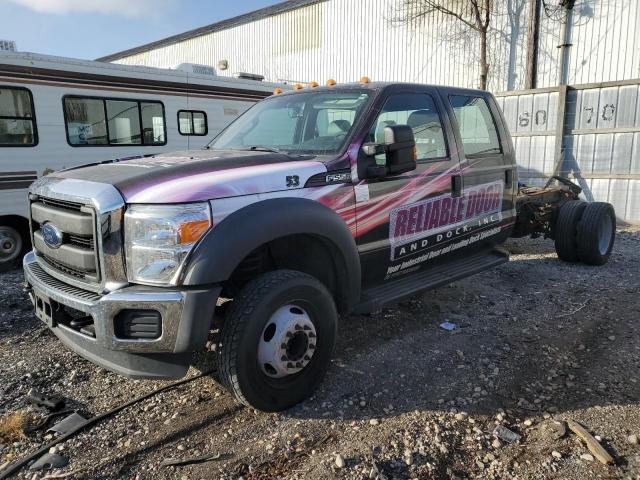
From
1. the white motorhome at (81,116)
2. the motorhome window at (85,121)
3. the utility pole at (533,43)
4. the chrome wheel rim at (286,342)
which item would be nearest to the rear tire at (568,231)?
the chrome wheel rim at (286,342)

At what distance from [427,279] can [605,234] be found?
374 centimetres

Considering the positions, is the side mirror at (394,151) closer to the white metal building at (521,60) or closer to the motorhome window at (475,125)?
the motorhome window at (475,125)

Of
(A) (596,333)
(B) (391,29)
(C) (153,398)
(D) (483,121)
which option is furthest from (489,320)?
(B) (391,29)

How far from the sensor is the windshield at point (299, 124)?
3602mm

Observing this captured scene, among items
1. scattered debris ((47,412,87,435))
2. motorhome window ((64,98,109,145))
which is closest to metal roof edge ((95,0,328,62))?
motorhome window ((64,98,109,145))

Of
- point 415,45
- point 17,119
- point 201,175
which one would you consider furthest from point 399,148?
point 415,45

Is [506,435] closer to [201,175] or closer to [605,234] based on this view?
[201,175]

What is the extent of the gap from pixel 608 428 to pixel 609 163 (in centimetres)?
932

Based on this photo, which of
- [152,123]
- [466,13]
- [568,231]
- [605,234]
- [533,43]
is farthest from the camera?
[466,13]

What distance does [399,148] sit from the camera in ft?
11.2

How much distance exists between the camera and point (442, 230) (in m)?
4.18

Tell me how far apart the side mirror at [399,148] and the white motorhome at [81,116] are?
5800 mm

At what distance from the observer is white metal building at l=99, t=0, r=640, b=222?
1056 centimetres

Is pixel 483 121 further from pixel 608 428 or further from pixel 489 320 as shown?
pixel 608 428
